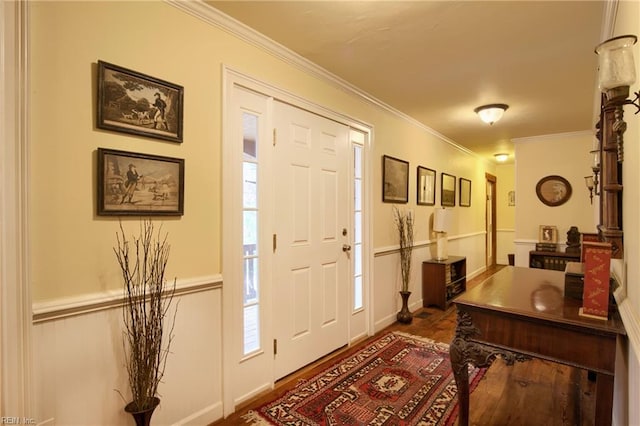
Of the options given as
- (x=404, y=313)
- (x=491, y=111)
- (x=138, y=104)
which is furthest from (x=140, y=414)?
(x=491, y=111)

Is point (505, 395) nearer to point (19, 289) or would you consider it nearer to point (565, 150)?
point (19, 289)

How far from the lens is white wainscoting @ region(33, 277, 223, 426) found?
4.54 ft

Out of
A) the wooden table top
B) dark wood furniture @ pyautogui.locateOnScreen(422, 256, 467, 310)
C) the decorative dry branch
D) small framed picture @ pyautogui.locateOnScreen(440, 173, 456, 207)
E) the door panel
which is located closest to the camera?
the wooden table top

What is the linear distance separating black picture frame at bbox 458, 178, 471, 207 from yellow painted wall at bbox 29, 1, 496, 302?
4.49 m

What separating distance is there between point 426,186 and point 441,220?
0.50 metres

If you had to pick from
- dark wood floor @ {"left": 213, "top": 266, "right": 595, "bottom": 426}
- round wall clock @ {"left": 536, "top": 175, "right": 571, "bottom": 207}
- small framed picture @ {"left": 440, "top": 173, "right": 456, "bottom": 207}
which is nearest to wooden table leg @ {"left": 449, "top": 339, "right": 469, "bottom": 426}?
dark wood floor @ {"left": 213, "top": 266, "right": 595, "bottom": 426}

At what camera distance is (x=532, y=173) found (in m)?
5.21

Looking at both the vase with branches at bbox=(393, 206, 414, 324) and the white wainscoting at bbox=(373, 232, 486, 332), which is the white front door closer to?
the white wainscoting at bbox=(373, 232, 486, 332)

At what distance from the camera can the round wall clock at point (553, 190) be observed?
16.3 feet

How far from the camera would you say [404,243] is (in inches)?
155

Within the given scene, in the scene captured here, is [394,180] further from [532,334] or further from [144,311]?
[144,311]

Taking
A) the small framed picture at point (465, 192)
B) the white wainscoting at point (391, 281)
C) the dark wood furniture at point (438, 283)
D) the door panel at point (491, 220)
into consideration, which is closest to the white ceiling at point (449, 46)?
the white wainscoting at point (391, 281)

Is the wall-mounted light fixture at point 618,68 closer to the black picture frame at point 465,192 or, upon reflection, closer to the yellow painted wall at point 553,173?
the yellow painted wall at point 553,173

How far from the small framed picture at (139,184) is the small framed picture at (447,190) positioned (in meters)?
4.19
